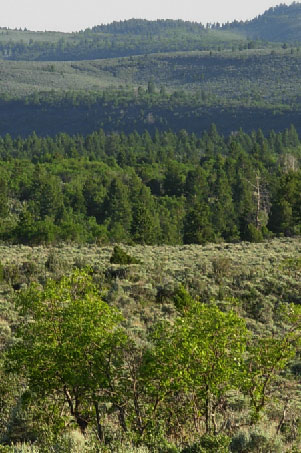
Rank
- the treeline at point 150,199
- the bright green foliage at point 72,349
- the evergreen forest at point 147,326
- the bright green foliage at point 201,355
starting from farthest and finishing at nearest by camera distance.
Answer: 1. the treeline at point 150,199
2. the bright green foliage at point 72,349
3. the evergreen forest at point 147,326
4. the bright green foliage at point 201,355

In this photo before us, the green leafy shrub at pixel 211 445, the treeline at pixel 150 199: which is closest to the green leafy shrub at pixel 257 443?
the green leafy shrub at pixel 211 445

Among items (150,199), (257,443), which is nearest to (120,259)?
(257,443)

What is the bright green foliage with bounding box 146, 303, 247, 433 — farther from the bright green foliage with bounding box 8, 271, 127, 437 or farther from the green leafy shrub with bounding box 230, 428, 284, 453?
the green leafy shrub with bounding box 230, 428, 284, 453

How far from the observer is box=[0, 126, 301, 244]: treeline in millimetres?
61812

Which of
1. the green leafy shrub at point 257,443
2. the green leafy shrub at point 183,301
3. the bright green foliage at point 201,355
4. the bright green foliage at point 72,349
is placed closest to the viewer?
the green leafy shrub at point 257,443

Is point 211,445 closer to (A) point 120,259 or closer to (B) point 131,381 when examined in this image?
(B) point 131,381

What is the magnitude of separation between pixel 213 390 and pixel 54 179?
7508 centimetres

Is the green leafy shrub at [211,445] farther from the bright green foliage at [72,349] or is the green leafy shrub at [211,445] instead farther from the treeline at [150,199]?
the treeline at [150,199]

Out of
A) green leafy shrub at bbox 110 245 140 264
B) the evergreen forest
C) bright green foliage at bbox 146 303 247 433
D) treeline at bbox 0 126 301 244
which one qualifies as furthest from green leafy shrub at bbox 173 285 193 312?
treeline at bbox 0 126 301 244

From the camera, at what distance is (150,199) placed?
271 ft

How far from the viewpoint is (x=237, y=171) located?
9325 cm

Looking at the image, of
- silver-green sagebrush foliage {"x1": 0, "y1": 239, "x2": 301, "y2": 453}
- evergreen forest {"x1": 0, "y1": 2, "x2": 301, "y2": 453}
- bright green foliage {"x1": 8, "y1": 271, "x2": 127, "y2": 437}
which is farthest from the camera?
bright green foliage {"x1": 8, "y1": 271, "x2": 127, "y2": 437}

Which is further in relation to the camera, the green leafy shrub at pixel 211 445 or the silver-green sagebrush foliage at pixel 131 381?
the silver-green sagebrush foliage at pixel 131 381

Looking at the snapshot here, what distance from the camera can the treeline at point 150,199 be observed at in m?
61.8
